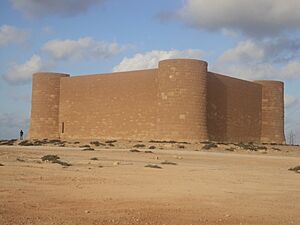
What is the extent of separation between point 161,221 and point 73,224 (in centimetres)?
119

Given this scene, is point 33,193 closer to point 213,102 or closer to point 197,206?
point 197,206

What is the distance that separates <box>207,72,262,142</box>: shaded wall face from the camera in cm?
3959

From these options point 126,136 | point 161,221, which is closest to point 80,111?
point 126,136

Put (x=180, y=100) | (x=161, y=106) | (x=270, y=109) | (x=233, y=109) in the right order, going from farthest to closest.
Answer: (x=270, y=109), (x=233, y=109), (x=161, y=106), (x=180, y=100)

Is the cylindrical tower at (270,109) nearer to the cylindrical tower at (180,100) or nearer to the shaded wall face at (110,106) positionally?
the cylindrical tower at (180,100)

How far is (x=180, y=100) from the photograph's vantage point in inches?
1449

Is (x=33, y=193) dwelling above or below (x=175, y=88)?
below

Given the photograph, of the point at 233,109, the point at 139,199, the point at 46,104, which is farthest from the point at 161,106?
the point at 139,199

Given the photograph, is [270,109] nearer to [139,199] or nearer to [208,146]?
[208,146]

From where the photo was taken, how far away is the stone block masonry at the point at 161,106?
36.9 m

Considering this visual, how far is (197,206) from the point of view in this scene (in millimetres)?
8094

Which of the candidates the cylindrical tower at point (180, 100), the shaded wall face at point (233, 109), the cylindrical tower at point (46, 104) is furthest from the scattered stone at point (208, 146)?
the cylindrical tower at point (46, 104)

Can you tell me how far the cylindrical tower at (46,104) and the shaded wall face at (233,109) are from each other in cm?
1387

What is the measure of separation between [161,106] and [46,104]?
1259 cm
